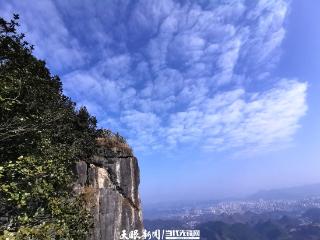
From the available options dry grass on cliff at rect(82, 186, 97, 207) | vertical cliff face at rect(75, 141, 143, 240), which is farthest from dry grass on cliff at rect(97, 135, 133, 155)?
dry grass on cliff at rect(82, 186, 97, 207)

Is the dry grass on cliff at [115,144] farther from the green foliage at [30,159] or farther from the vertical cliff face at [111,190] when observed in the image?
the green foliage at [30,159]

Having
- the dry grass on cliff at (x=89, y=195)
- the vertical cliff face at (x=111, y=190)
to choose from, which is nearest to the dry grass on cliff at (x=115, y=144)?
the vertical cliff face at (x=111, y=190)

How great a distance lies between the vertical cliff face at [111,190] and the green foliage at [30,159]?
2208mm

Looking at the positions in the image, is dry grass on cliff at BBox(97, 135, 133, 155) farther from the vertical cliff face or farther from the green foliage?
the green foliage

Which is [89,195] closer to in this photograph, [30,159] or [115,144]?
[115,144]

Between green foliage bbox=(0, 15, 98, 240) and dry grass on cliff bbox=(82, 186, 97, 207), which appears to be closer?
green foliage bbox=(0, 15, 98, 240)

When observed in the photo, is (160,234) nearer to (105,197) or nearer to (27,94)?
(105,197)

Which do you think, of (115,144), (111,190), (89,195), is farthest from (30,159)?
(115,144)

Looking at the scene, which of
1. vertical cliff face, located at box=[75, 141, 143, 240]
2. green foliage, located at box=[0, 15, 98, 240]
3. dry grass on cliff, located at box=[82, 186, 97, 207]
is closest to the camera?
green foliage, located at box=[0, 15, 98, 240]

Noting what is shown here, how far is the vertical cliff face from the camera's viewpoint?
3047 cm

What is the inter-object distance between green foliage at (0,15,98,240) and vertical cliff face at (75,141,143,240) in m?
2.21

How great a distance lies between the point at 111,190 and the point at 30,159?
16.6 m

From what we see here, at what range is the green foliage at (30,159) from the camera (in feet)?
49.7

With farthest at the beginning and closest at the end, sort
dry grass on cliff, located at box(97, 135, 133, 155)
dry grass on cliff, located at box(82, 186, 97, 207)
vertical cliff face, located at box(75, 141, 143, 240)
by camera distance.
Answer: dry grass on cliff, located at box(97, 135, 133, 155) < vertical cliff face, located at box(75, 141, 143, 240) < dry grass on cliff, located at box(82, 186, 97, 207)
